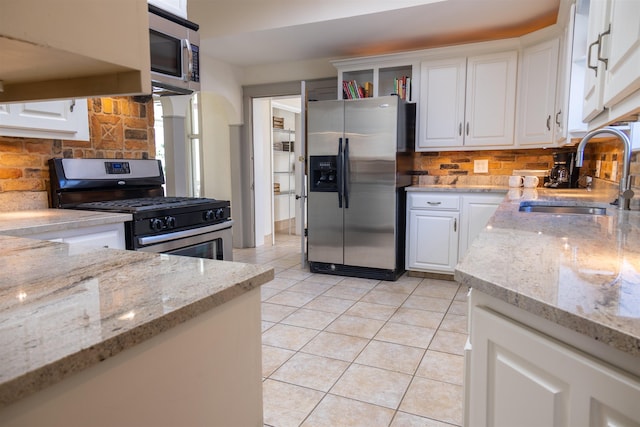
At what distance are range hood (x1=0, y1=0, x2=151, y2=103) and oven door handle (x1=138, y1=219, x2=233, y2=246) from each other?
1.36m

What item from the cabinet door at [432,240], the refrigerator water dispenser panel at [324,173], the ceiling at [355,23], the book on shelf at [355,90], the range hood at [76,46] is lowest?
the cabinet door at [432,240]

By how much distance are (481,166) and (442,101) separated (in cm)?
78

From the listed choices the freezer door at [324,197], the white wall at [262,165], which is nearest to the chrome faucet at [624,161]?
the freezer door at [324,197]

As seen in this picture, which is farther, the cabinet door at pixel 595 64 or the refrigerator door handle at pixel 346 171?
the refrigerator door handle at pixel 346 171

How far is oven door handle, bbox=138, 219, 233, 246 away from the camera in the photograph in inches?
89.1

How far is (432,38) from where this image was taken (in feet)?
12.7

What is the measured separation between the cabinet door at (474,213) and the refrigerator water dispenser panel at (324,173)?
1227 millimetres

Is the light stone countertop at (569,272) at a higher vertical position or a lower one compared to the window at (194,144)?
lower

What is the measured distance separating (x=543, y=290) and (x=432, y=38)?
3565 mm

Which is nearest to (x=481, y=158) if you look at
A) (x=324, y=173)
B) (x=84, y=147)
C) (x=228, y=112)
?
(x=324, y=173)

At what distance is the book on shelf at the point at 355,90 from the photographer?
412 cm

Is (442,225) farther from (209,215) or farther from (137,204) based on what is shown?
(137,204)

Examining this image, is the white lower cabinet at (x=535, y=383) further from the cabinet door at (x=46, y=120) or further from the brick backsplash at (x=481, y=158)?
the brick backsplash at (x=481, y=158)

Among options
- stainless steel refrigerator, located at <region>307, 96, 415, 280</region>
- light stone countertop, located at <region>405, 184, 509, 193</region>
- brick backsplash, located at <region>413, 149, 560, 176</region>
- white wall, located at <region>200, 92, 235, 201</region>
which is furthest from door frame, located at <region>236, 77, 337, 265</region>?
light stone countertop, located at <region>405, 184, 509, 193</region>
